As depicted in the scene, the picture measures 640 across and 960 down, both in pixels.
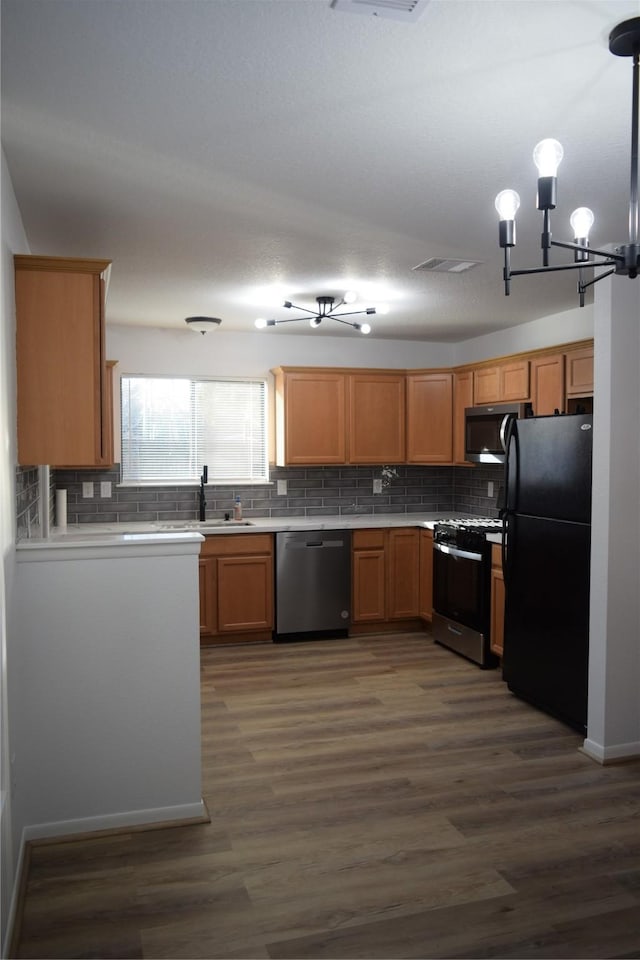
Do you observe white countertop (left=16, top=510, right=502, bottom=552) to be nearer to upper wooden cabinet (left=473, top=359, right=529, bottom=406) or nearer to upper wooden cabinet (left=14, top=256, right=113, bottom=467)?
upper wooden cabinet (left=473, top=359, right=529, bottom=406)

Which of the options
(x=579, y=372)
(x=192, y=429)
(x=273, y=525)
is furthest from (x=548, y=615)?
(x=192, y=429)

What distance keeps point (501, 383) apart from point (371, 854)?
12.0ft

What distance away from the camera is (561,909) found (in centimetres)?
236

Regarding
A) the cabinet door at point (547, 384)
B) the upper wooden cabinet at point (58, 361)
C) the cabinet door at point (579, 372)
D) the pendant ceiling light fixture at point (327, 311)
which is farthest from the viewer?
the cabinet door at point (547, 384)

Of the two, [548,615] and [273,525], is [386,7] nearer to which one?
[548,615]

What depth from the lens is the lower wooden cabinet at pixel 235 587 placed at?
5551 millimetres

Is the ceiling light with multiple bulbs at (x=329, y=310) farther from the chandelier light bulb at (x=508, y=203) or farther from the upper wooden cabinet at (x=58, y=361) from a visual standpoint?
the chandelier light bulb at (x=508, y=203)

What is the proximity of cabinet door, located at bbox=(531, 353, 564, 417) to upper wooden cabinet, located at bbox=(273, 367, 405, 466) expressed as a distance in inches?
59.8

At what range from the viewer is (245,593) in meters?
5.62

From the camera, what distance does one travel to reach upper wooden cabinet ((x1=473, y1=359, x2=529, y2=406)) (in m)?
5.11

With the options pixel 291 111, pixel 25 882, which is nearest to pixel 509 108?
pixel 291 111

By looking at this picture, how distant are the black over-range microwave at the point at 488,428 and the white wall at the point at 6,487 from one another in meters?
3.25

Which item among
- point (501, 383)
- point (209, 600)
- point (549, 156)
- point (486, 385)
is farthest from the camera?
point (486, 385)

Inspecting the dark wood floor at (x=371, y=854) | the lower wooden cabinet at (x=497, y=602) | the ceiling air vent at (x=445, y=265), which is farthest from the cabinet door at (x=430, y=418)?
the dark wood floor at (x=371, y=854)
